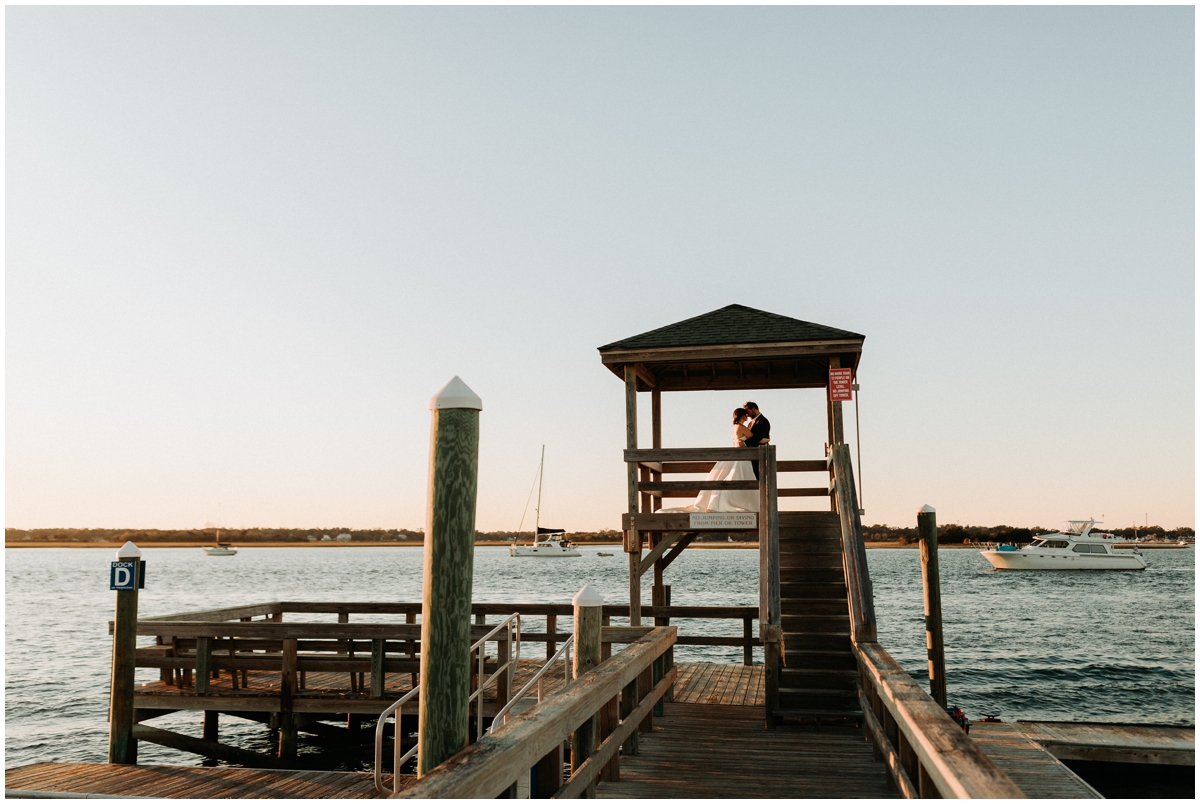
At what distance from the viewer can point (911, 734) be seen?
4133 mm

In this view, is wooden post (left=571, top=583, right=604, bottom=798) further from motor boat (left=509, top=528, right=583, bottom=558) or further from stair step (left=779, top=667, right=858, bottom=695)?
motor boat (left=509, top=528, right=583, bottom=558)

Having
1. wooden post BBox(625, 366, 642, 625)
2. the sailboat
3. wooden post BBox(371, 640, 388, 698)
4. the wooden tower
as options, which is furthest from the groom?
the sailboat

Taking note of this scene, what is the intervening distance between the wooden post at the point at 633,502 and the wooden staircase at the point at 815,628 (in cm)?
203

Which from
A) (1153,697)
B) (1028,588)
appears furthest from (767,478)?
(1028,588)

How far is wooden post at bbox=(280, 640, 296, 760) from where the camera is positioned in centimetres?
1119

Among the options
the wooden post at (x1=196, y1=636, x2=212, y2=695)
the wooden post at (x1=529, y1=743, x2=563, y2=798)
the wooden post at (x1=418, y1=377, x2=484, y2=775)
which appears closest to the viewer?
the wooden post at (x1=418, y1=377, x2=484, y2=775)

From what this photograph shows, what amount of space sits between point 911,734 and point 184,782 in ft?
25.1

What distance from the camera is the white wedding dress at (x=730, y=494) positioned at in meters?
13.5

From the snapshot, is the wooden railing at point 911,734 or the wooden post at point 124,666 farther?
the wooden post at point 124,666

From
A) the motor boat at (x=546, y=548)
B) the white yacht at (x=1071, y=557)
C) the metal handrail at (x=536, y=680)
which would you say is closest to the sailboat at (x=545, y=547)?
the motor boat at (x=546, y=548)

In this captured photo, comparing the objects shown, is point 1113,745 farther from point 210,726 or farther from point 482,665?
point 210,726

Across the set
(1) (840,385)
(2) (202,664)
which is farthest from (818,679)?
(2) (202,664)

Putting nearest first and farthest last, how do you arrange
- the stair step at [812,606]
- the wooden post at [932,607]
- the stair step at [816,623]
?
the stair step at [816,623], the stair step at [812,606], the wooden post at [932,607]

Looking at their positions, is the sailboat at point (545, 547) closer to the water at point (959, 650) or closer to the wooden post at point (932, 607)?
the water at point (959, 650)
